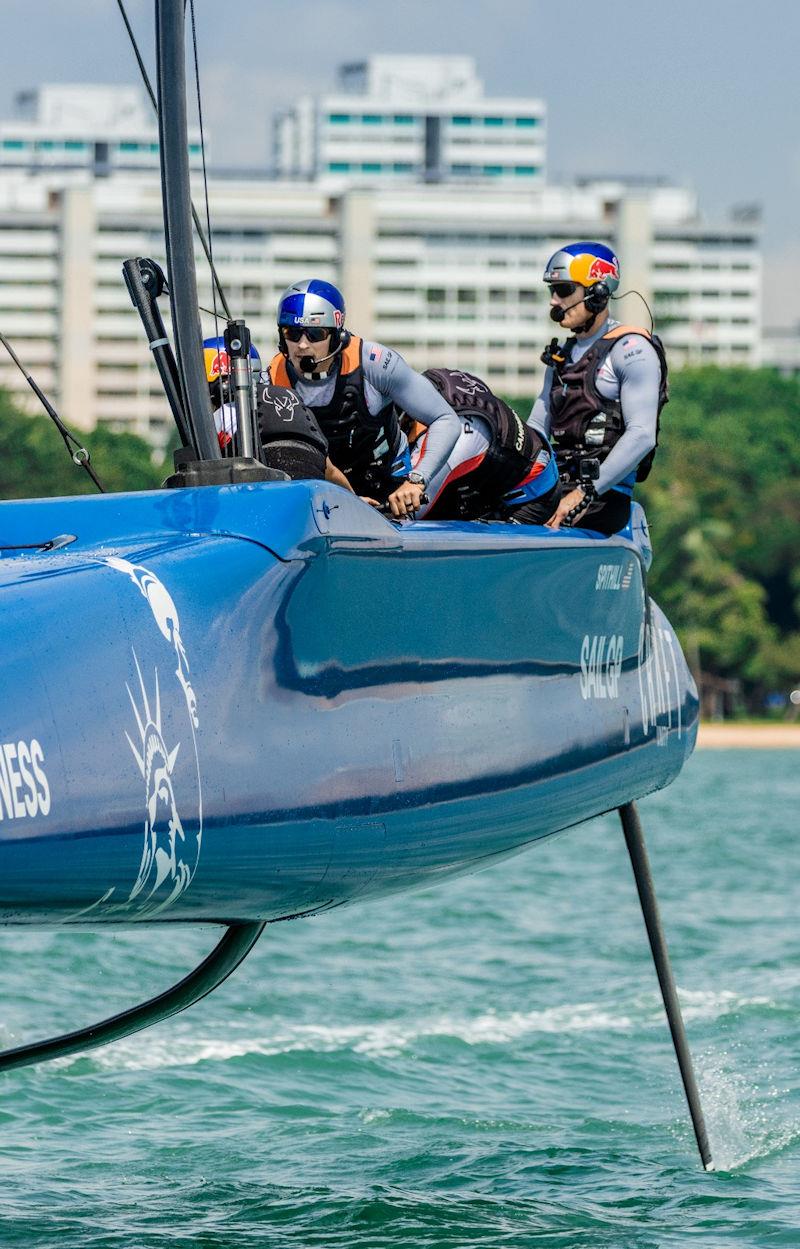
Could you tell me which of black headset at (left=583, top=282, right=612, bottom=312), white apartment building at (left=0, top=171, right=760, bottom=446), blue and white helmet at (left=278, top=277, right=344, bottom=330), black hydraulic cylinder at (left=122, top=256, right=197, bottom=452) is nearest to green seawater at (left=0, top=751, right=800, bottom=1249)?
black hydraulic cylinder at (left=122, top=256, right=197, bottom=452)

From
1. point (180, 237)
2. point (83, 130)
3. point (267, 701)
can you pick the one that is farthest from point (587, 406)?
point (83, 130)

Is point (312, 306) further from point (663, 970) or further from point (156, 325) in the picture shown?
point (663, 970)

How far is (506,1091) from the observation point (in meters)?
9.36

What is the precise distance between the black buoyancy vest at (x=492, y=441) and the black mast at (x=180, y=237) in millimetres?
1677

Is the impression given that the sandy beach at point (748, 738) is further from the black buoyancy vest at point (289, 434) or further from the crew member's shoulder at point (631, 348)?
the black buoyancy vest at point (289, 434)

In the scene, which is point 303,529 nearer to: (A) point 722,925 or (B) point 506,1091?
(B) point 506,1091

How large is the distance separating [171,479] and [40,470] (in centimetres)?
6445

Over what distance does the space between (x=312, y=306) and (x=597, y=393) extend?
165 cm

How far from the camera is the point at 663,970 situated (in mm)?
7691

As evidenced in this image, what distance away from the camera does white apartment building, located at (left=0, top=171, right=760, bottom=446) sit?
11281cm

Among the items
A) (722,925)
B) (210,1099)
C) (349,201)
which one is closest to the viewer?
(210,1099)

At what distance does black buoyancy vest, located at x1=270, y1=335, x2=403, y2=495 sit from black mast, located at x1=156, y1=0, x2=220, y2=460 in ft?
3.56

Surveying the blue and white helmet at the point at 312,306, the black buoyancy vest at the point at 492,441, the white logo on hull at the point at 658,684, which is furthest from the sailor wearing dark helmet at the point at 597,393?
the blue and white helmet at the point at 312,306

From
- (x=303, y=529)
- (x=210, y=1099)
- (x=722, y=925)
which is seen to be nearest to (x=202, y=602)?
(x=303, y=529)
